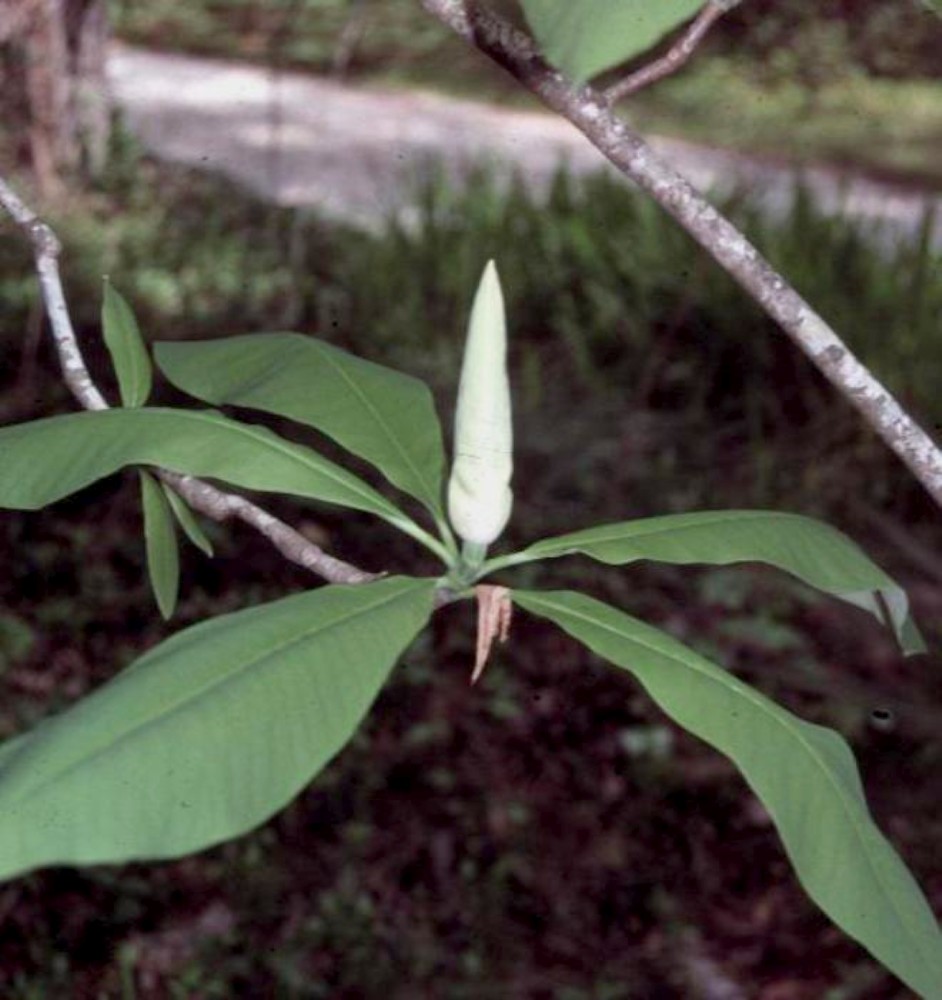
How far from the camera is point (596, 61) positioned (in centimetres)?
55

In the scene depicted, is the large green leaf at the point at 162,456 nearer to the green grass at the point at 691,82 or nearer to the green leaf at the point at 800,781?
the green leaf at the point at 800,781

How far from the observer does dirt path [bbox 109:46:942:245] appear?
7438 millimetres

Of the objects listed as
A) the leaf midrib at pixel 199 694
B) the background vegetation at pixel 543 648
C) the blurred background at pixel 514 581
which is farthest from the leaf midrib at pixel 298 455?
the background vegetation at pixel 543 648

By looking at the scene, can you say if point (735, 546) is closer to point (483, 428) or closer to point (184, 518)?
point (483, 428)

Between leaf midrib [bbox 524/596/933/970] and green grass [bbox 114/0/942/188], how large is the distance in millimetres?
8176

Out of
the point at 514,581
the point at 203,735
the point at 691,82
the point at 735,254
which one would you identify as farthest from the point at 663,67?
the point at 691,82

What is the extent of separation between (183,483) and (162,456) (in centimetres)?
21

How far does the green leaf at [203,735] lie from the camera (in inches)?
24.5

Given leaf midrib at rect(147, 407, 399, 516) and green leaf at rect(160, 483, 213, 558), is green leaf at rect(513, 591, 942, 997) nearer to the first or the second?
leaf midrib at rect(147, 407, 399, 516)

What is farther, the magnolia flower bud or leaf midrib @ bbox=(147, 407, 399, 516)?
leaf midrib @ bbox=(147, 407, 399, 516)

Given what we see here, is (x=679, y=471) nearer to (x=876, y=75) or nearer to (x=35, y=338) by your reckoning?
(x=35, y=338)

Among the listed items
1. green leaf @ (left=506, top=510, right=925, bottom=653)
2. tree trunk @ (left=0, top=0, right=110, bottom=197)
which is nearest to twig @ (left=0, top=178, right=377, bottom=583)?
green leaf @ (left=506, top=510, right=925, bottom=653)

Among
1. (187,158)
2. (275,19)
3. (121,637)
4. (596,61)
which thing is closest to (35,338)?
(121,637)

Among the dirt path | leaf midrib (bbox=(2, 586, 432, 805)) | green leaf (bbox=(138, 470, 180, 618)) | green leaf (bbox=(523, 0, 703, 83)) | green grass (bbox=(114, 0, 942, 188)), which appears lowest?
green grass (bbox=(114, 0, 942, 188))
